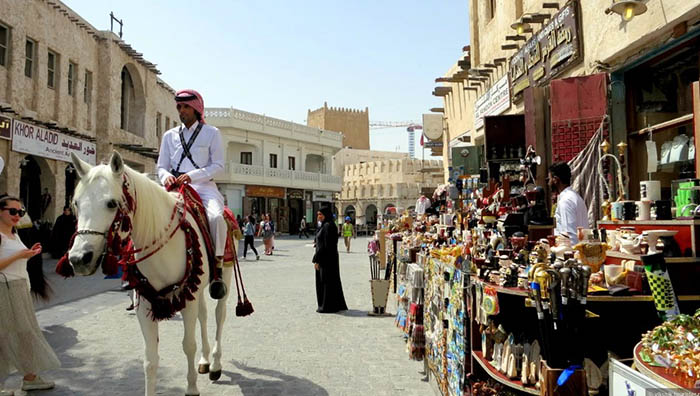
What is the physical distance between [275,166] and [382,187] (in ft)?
59.4

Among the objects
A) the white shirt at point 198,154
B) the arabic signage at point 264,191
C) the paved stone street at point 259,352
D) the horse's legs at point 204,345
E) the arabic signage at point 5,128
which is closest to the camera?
the paved stone street at point 259,352

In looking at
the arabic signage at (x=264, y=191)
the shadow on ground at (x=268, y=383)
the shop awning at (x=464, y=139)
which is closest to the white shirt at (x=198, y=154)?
the shadow on ground at (x=268, y=383)

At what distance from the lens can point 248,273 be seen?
14.2 m

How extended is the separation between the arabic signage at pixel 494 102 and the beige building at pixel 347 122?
58.3m

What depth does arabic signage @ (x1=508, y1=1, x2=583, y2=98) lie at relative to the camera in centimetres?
706

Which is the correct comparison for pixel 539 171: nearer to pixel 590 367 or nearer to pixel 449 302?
pixel 449 302

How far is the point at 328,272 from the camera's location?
8273mm

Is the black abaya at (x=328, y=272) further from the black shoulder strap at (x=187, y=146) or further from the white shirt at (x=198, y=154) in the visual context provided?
the black shoulder strap at (x=187, y=146)

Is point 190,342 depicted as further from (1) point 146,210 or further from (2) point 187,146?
(2) point 187,146

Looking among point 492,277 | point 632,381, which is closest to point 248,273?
point 492,277

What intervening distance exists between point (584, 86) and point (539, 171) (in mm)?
1432

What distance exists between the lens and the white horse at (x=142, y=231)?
3.17m

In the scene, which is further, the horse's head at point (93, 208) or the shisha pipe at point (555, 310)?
the horse's head at point (93, 208)

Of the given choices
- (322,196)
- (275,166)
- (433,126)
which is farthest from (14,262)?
(322,196)
